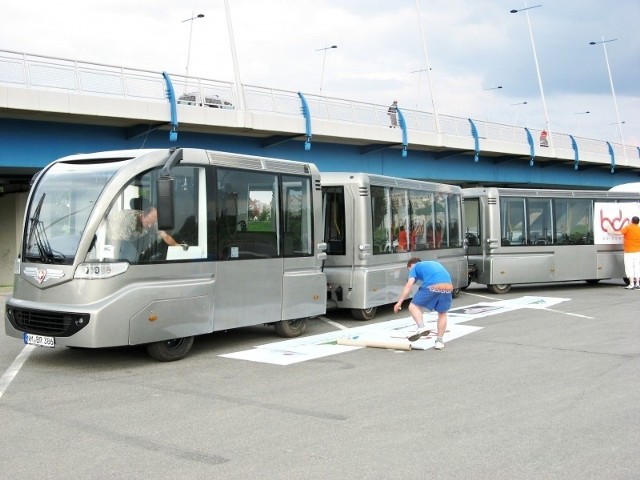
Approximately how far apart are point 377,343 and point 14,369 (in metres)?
4.71

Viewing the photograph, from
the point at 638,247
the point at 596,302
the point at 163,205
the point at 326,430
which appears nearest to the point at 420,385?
the point at 326,430

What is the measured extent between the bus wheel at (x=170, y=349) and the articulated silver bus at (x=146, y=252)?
0.01 m

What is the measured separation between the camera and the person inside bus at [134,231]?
8.78m

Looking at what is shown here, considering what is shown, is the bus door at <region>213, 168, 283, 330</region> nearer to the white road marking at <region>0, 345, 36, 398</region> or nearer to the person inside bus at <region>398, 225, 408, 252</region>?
the white road marking at <region>0, 345, 36, 398</region>

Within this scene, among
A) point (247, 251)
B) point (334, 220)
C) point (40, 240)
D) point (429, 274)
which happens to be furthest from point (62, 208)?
point (334, 220)

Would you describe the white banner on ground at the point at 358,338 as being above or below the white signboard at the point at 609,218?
below

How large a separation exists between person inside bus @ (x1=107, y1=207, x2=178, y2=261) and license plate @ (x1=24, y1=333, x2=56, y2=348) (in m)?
1.23

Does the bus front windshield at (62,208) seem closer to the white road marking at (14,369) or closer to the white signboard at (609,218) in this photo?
the white road marking at (14,369)

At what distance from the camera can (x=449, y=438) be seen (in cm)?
596

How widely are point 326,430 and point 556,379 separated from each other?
327 centimetres

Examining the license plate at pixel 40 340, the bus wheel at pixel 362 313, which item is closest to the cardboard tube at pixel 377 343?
the bus wheel at pixel 362 313

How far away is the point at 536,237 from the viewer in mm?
20078

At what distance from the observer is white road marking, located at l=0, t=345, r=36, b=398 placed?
811 centimetres

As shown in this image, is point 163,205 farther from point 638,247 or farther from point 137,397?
point 638,247
